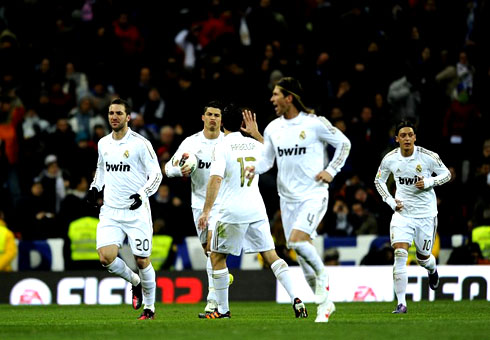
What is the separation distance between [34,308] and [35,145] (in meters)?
5.21

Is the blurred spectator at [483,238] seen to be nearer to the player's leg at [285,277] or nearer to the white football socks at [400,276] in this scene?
the white football socks at [400,276]

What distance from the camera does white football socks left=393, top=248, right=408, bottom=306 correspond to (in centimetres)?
1524

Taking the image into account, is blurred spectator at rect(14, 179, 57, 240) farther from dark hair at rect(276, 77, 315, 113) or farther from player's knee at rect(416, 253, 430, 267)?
dark hair at rect(276, 77, 315, 113)

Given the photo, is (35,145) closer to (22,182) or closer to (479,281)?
(22,182)

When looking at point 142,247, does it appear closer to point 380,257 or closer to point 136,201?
point 136,201

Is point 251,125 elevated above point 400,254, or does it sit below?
above

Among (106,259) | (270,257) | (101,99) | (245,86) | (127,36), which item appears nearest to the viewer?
(270,257)

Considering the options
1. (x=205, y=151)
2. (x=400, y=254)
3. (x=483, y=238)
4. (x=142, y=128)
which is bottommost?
(x=400, y=254)

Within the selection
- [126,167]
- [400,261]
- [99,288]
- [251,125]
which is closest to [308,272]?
[251,125]

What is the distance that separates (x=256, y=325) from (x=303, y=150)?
1.95m

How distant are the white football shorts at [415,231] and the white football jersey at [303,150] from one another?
12.4 feet

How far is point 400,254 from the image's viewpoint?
50.3 ft

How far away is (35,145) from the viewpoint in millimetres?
22781

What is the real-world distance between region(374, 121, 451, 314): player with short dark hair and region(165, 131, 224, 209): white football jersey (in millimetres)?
2587
